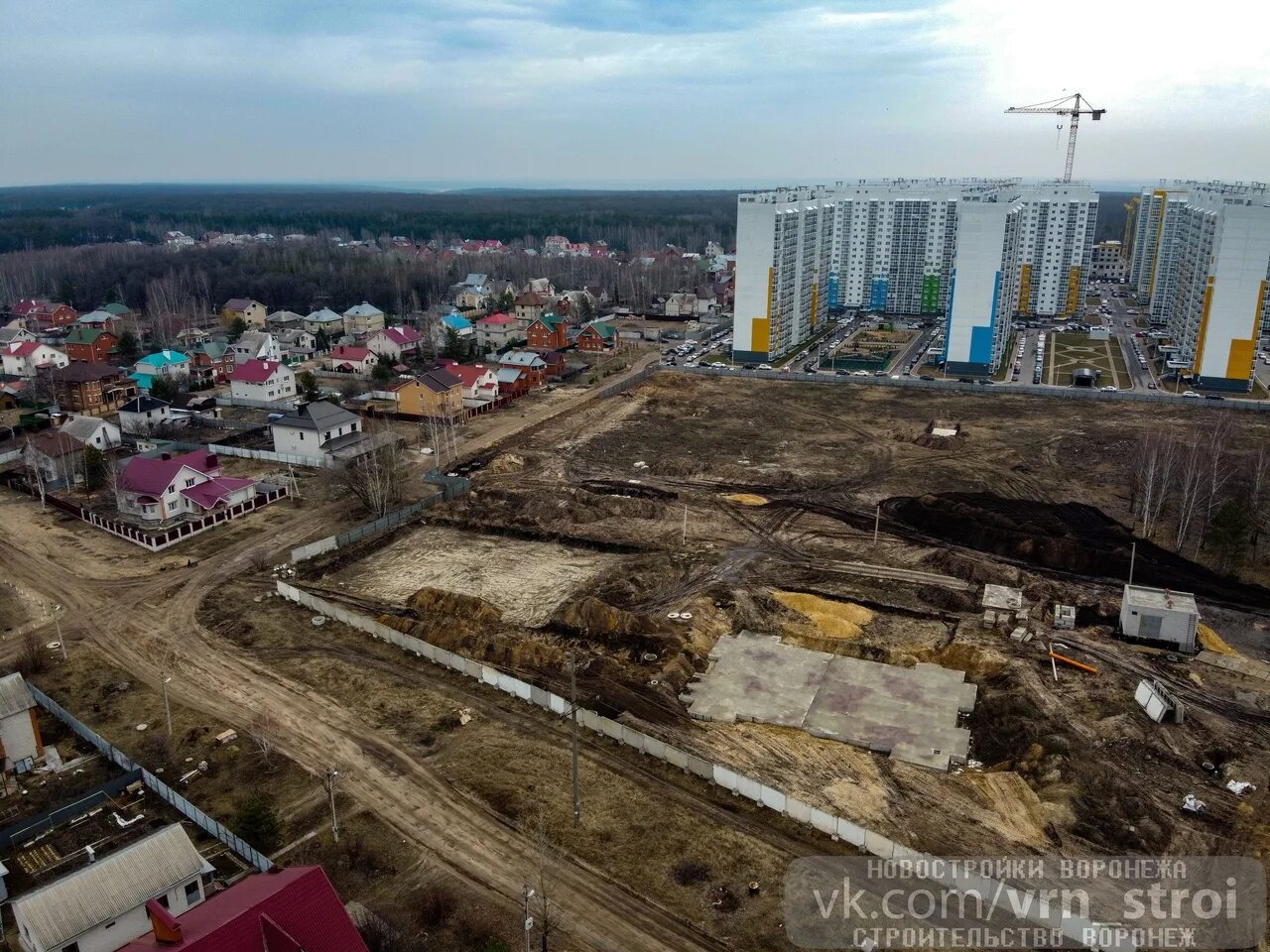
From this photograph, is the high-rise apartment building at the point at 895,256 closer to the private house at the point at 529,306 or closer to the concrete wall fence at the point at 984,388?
the concrete wall fence at the point at 984,388

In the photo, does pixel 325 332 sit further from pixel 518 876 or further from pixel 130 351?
pixel 518 876

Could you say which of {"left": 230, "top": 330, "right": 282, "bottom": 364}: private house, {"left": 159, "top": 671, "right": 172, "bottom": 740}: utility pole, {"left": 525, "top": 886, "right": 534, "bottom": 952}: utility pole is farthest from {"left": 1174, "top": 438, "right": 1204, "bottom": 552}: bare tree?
{"left": 230, "top": 330, "right": 282, "bottom": 364}: private house

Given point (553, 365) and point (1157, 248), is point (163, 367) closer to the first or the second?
point (553, 365)

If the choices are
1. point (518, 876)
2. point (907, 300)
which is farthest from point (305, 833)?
point (907, 300)

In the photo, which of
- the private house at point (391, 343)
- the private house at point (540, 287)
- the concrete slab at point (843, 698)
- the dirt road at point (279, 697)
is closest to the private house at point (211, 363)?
the private house at point (391, 343)

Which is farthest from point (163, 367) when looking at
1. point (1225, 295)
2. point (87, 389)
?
point (1225, 295)

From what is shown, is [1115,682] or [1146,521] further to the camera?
[1146,521]
